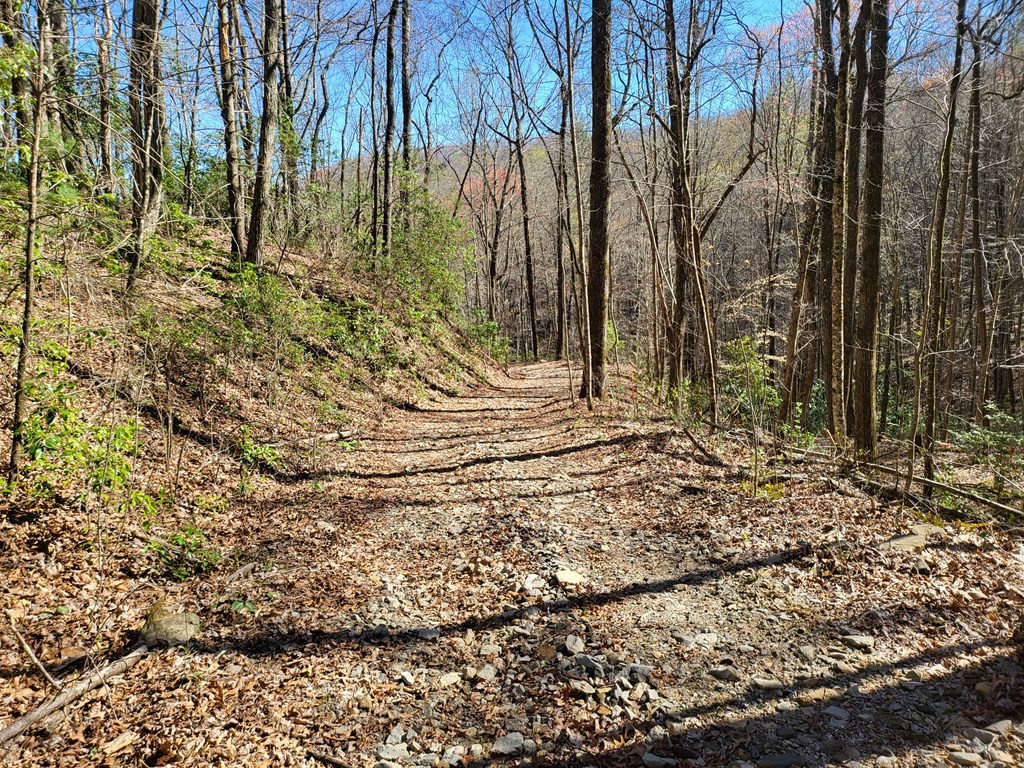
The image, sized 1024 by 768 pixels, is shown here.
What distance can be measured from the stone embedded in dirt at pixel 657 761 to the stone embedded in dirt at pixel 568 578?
61.5 inches

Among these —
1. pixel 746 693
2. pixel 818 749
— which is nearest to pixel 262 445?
pixel 746 693

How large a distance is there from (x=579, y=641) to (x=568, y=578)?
30.0 inches

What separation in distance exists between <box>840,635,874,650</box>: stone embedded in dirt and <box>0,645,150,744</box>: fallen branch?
432cm

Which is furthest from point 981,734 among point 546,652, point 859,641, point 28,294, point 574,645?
point 28,294

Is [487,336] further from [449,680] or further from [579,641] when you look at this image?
[449,680]

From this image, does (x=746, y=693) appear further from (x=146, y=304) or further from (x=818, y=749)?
(x=146, y=304)

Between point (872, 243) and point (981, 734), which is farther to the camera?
point (872, 243)

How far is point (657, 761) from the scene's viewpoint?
2.43 m

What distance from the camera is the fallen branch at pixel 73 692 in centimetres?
246

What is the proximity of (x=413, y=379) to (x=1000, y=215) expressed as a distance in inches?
791

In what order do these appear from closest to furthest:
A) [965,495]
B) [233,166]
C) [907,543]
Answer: [907,543], [965,495], [233,166]

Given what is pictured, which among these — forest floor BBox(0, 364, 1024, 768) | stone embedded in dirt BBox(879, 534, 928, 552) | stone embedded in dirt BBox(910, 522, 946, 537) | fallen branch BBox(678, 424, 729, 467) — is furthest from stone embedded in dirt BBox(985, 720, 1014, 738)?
fallen branch BBox(678, 424, 729, 467)

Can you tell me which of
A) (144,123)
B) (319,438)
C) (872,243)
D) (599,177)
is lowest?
(319,438)

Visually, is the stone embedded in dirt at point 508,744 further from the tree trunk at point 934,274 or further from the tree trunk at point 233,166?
the tree trunk at point 233,166
